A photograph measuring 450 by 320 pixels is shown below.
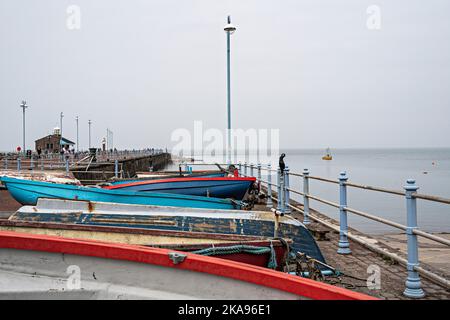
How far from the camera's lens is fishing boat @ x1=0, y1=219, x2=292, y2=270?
11.1 feet

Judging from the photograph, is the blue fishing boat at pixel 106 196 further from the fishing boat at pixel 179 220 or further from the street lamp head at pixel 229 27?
the street lamp head at pixel 229 27

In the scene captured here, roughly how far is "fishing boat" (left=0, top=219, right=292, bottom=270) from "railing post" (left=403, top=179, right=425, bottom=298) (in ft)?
4.12

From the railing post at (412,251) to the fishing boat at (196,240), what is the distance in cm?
126

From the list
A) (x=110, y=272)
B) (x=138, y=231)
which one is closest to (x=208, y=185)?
(x=138, y=231)

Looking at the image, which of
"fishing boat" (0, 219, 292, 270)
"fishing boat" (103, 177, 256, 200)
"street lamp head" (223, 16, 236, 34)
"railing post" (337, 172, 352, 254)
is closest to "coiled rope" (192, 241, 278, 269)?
"fishing boat" (0, 219, 292, 270)

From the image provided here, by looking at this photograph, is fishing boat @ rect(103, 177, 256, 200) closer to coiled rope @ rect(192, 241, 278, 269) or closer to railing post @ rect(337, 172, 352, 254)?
railing post @ rect(337, 172, 352, 254)

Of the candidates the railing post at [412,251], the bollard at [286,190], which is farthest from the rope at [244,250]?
the bollard at [286,190]

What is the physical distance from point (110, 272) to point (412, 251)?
2918 mm

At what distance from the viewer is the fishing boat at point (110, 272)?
2449mm

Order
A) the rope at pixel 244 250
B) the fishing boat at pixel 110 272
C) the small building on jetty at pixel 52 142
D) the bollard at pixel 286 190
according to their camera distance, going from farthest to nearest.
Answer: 1. the small building on jetty at pixel 52 142
2. the bollard at pixel 286 190
3. the rope at pixel 244 250
4. the fishing boat at pixel 110 272

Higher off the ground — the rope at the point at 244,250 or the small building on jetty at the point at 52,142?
the small building on jetty at the point at 52,142
